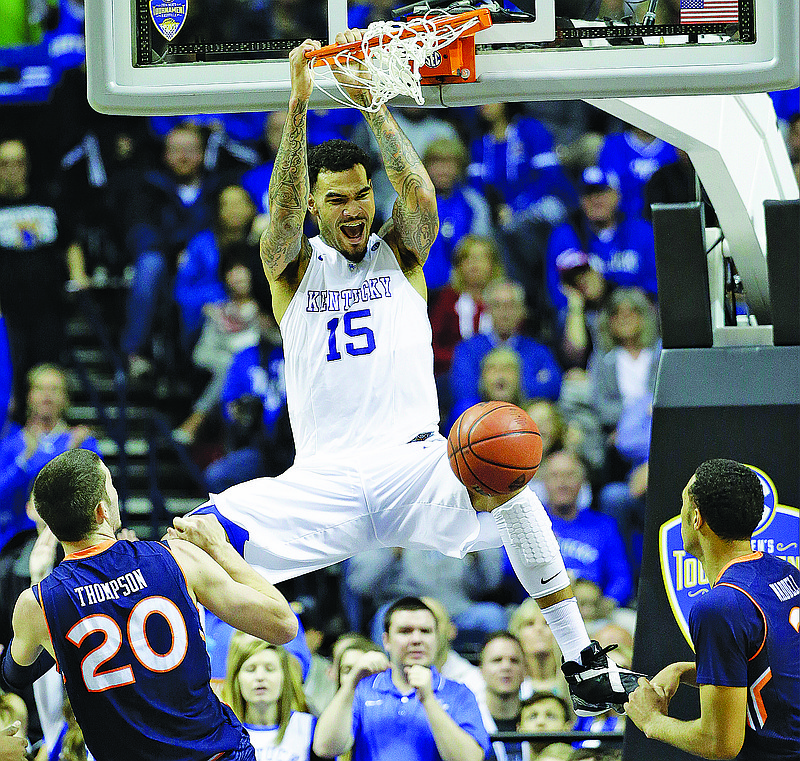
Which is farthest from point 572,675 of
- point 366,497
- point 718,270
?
point 718,270

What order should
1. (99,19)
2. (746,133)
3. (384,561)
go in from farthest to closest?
1. (384,561)
2. (746,133)
3. (99,19)

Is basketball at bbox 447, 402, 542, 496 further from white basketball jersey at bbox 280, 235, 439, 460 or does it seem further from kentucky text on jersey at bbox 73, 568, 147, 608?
kentucky text on jersey at bbox 73, 568, 147, 608

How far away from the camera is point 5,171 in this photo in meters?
7.96

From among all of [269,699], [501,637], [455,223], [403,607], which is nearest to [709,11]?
[403,607]

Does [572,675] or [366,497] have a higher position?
[366,497]

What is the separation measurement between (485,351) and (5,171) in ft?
12.3

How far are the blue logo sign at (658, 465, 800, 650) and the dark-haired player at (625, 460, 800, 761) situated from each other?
1.33m

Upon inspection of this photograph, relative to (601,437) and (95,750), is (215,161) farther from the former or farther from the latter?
(95,750)

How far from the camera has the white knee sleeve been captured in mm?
3697

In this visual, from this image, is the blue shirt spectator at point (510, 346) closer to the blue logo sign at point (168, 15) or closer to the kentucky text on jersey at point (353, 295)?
the kentucky text on jersey at point (353, 295)

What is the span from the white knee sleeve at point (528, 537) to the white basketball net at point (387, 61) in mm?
1372

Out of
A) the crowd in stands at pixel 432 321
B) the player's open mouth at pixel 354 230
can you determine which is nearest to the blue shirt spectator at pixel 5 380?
the crowd in stands at pixel 432 321

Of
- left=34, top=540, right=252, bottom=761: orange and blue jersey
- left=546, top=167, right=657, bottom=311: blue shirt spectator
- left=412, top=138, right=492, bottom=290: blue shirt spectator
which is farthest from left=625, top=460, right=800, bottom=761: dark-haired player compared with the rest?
left=412, top=138, right=492, bottom=290: blue shirt spectator

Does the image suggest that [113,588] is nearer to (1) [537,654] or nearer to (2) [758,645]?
(2) [758,645]
